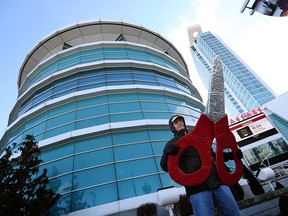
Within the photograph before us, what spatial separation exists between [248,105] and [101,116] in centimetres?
8525

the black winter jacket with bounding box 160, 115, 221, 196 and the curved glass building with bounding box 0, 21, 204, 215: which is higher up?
the curved glass building with bounding box 0, 21, 204, 215

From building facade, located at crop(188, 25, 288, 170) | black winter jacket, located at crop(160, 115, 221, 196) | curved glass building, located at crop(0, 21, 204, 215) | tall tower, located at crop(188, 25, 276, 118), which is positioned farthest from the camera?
tall tower, located at crop(188, 25, 276, 118)

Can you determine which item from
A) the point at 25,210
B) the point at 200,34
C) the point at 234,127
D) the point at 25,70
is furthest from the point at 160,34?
the point at 200,34

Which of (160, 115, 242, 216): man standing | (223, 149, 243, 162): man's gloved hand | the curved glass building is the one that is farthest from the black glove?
the curved glass building

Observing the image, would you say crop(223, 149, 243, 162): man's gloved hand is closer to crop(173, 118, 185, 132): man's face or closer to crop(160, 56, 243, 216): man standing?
crop(160, 56, 243, 216): man standing

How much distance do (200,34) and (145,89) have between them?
119m

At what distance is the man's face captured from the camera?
113 inches

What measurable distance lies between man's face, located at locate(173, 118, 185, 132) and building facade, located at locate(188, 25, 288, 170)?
15.0 meters

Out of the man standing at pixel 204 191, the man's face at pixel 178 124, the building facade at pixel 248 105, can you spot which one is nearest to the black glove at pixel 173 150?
the man standing at pixel 204 191

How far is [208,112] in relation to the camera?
2.75 meters

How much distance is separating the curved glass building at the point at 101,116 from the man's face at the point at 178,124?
6.05 meters

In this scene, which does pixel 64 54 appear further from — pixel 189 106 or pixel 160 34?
pixel 189 106

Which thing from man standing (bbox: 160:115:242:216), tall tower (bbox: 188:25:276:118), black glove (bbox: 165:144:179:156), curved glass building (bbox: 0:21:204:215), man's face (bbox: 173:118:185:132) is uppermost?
tall tower (bbox: 188:25:276:118)

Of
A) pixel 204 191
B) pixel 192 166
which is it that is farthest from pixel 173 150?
pixel 204 191
